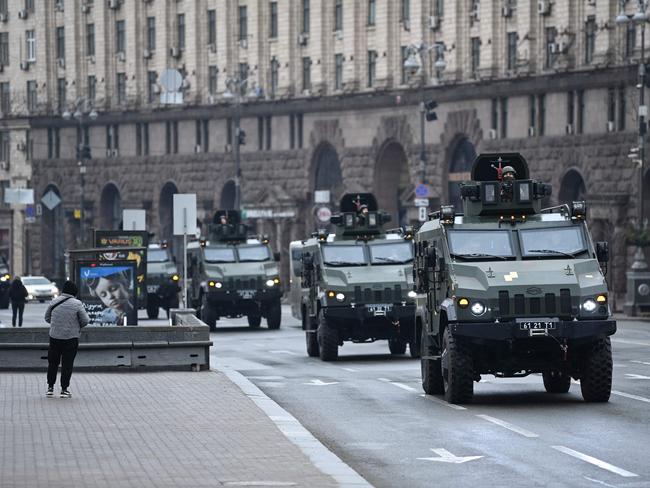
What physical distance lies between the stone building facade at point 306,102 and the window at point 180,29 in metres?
0.09

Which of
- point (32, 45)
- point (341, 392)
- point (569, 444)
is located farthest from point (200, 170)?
point (569, 444)

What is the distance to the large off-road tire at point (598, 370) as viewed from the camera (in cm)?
2159

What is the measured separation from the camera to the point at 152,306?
188 feet

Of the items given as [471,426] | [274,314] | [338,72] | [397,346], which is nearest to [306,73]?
[338,72]

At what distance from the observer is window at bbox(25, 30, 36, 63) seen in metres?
99.9

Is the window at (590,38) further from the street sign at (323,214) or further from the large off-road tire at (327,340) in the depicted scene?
the large off-road tire at (327,340)

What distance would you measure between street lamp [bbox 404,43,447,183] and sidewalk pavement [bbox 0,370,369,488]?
3977cm

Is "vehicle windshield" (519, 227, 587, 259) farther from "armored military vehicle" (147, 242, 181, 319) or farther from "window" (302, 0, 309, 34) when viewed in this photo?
"window" (302, 0, 309, 34)

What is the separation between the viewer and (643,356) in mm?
32562

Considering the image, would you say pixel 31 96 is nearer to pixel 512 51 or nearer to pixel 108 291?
pixel 512 51

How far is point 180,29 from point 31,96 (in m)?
14.2

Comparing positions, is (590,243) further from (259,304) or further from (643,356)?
(259,304)

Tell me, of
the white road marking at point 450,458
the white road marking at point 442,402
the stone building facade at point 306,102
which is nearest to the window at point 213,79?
the stone building facade at point 306,102

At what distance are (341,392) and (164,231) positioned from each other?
64.5 meters
